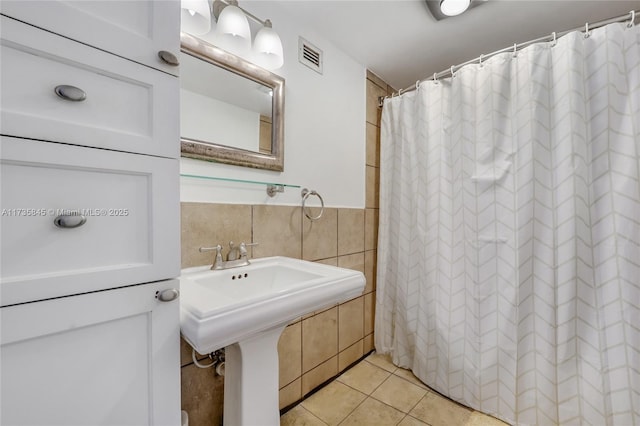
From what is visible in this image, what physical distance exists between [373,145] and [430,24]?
2.47ft

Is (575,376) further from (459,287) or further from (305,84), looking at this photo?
(305,84)

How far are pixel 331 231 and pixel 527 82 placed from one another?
1210mm

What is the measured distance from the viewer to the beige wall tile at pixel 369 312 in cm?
184

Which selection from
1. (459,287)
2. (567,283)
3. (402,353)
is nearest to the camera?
(567,283)

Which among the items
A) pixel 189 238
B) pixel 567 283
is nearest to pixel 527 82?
pixel 567 283

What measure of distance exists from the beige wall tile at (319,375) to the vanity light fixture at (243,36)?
161 centimetres

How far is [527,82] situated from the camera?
4.07ft

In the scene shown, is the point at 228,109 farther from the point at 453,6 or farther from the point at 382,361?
the point at 382,361

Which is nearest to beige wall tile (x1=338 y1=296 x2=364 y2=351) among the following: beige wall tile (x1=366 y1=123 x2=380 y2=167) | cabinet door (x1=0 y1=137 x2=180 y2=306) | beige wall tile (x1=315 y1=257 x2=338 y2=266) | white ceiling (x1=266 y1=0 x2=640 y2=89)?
beige wall tile (x1=315 y1=257 x2=338 y2=266)

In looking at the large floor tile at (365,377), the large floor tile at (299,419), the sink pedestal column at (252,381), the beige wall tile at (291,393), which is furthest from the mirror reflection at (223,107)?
the large floor tile at (365,377)

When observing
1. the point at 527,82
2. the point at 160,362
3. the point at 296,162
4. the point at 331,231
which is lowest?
the point at 160,362

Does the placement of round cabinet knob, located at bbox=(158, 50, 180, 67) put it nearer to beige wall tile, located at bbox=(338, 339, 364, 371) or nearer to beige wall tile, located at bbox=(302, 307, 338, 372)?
beige wall tile, located at bbox=(302, 307, 338, 372)

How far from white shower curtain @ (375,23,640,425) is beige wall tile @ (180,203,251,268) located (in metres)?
1.07

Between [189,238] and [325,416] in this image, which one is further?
[325,416]
